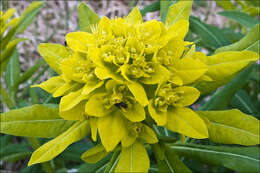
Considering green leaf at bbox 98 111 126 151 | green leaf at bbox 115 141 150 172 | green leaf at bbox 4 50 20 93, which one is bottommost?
green leaf at bbox 115 141 150 172

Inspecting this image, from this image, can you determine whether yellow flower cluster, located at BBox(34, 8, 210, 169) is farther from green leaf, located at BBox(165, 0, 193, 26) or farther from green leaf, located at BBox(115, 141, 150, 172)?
green leaf, located at BBox(165, 0, 193, 26)

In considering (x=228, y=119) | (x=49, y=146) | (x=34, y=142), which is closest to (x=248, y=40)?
(x=228, y=119)

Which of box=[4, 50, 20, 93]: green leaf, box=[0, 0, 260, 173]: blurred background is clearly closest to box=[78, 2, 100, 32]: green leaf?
box=[0, 0, 260, 173]: blurred background

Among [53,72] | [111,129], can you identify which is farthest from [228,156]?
[53,72]

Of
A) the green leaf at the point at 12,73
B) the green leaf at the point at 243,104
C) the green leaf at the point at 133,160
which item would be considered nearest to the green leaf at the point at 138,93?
the green leaf at the point at 133,160

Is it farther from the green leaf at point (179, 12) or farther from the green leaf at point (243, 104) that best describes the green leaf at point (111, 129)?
the green leaf at point (243, 104)

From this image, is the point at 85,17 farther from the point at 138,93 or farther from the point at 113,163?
the point at 113,163

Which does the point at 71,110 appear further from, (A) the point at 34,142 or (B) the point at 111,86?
(A) the point at 34,142
